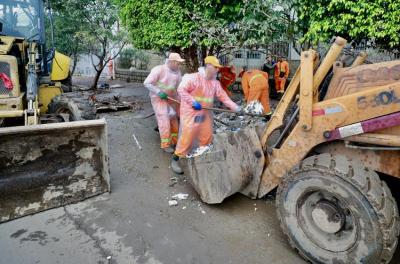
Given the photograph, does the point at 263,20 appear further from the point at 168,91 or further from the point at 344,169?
the point at 344,169

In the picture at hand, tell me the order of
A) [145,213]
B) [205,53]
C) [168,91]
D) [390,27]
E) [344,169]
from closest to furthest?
[344,169] → [145,213] → [390,27] → [168,91] → [205,53]

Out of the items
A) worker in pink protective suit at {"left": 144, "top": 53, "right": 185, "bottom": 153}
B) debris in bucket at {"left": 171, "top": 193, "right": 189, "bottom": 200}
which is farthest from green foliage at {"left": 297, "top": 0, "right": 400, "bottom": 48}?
debris in bucket at {"left": 171, "top": 193, "right": 189, "bottom": 200}

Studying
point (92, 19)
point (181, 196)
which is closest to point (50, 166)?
point (181, 196)

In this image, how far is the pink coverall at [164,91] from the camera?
200 inches

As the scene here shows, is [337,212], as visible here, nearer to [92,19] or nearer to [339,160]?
[339,160]

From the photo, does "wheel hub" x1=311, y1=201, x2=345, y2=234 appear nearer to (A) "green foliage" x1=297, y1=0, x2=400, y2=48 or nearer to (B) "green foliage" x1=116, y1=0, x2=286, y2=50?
(A) "green foliage" x1=297, y1=0, x2=400, y2=48

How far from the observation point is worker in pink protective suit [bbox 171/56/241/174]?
14.4 feet

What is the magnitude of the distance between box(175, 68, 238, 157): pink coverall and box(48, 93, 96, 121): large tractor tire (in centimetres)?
176

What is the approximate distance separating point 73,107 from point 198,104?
7.60 feet

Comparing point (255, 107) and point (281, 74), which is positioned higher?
point (281, 74)

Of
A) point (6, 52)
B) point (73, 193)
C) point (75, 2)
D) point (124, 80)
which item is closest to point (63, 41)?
point (75, 2)

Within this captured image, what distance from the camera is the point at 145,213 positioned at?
3.53m

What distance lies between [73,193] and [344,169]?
2846mm

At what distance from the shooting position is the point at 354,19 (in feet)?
14.0
